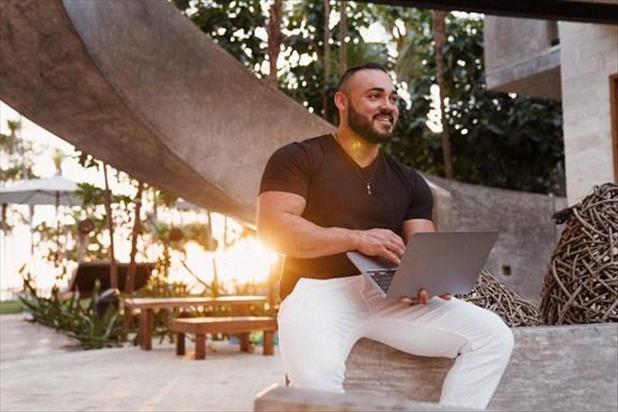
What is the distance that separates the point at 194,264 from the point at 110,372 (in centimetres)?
1040

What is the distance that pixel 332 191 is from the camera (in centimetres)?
290

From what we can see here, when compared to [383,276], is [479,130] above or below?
above

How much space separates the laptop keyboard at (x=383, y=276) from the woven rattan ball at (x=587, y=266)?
876 millimetres

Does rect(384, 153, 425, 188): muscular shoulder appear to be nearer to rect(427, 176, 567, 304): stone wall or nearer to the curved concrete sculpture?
the curved concrete sculpture

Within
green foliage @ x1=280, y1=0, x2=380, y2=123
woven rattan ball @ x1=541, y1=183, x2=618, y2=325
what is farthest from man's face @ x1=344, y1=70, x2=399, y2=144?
green foliage @ x1=280, y1=0, x2=380, y2=123

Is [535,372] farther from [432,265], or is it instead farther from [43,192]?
[43,192]

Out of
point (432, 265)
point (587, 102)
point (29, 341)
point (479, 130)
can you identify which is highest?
point (479, 130)

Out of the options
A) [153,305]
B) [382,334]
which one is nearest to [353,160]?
[382,334]

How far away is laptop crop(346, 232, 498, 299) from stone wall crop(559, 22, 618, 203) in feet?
24.2

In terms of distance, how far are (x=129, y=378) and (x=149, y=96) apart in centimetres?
232

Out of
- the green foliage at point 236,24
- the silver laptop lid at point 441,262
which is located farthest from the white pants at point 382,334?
the green foliage at point 236,24

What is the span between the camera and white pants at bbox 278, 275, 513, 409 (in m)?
2.62

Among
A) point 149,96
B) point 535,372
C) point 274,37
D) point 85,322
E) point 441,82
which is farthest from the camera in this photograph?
point 441,82

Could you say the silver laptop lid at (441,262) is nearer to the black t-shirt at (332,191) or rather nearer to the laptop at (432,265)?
the laptop at (432,265)
